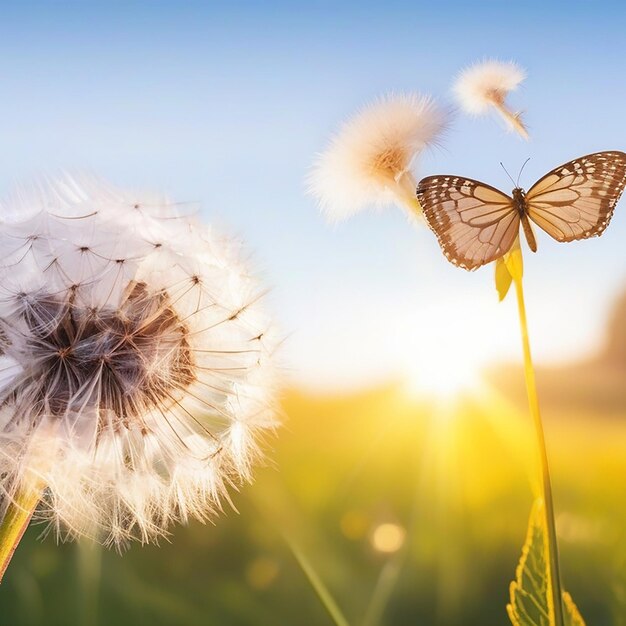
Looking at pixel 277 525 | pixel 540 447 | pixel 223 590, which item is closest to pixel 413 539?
pixel 277 525

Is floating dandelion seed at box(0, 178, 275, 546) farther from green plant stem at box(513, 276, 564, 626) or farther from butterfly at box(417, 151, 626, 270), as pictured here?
green plant stem at box(513, 276, 564, 626)

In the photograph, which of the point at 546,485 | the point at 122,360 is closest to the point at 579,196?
the point at 546,485

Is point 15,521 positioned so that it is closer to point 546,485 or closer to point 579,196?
point 546,485

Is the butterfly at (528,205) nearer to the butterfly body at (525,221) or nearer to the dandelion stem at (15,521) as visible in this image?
the butterfly body at (525,221)

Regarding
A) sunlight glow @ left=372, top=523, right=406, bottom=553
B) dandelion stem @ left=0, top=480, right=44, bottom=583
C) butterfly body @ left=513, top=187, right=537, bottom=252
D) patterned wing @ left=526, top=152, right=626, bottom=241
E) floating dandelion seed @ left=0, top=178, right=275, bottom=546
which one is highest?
patterned wing @ left=526, top=152, right=626, bottom=241

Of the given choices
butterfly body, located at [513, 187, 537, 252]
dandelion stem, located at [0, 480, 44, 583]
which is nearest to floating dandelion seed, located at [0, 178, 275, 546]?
dandelion stem, located at [0, 480, 44, 583]

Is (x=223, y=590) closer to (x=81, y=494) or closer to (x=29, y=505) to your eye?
(x=81, y=494)
